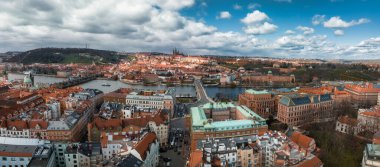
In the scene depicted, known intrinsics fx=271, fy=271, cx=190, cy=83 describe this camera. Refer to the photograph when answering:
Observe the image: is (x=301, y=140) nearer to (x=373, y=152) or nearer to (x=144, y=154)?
(x=373, y=152)

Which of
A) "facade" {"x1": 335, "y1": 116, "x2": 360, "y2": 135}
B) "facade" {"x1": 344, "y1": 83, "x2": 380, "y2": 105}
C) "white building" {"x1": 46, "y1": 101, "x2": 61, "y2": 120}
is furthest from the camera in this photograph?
"facade" {"x1": 344, "y1": 83, "x2": 380, "y2": 105}

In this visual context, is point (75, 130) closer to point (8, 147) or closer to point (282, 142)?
point (8, 147)

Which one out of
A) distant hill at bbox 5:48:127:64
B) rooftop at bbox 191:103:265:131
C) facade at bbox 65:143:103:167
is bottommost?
facade at bbox 65:143:103:167

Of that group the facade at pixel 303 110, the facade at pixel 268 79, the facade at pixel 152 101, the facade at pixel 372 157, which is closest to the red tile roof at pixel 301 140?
the facade at pixel 372 157

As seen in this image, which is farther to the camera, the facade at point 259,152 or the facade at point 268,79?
the facade at point 268,79

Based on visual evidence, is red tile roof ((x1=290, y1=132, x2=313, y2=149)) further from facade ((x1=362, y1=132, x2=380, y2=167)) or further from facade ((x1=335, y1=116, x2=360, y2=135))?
facade ((x1=335, y1=116, x2=360, y2=135))

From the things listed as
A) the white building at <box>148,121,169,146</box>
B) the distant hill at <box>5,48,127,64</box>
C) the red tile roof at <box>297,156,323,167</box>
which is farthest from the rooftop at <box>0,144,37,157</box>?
the distant hill at <box>5,48,127,64</box>

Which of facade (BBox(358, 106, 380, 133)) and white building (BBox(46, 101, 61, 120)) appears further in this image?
white building (BBox(46, 101, 61, 120))

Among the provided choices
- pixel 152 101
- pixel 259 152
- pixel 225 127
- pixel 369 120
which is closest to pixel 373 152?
pixel 259 152

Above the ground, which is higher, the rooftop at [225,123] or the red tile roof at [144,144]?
the rooftop at [225,123]

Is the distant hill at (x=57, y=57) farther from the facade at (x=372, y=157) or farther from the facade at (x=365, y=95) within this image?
the facade at (x=372, y=157)
